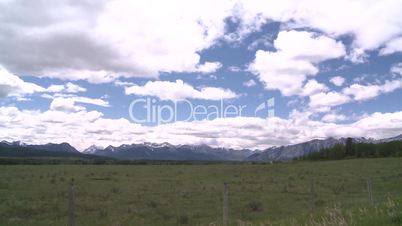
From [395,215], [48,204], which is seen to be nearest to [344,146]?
[48,204]

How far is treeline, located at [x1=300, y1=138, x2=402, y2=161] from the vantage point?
5802 inches

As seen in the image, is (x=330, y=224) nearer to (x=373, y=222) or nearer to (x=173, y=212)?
(x=373, y=222)

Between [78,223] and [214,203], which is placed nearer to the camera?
[78,223]

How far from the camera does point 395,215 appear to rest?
33.7 feet

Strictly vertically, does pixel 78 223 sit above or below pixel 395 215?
below

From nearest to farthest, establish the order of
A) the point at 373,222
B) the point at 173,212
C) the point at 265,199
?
the point at 373,222, the point at 173,212, the point at 265,199

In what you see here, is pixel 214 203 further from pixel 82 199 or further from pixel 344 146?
pixel 344 146

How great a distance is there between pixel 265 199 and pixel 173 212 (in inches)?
325

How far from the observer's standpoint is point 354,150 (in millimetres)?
155500

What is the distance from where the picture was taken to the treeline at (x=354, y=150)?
14738cm

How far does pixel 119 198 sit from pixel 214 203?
6129 millimetres

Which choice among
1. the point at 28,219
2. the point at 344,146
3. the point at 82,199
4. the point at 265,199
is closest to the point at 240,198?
the point at 265,199

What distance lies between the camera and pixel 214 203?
28172 millimetres

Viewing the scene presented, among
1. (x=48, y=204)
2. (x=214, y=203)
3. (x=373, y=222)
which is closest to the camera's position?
(x=373, y=222)
